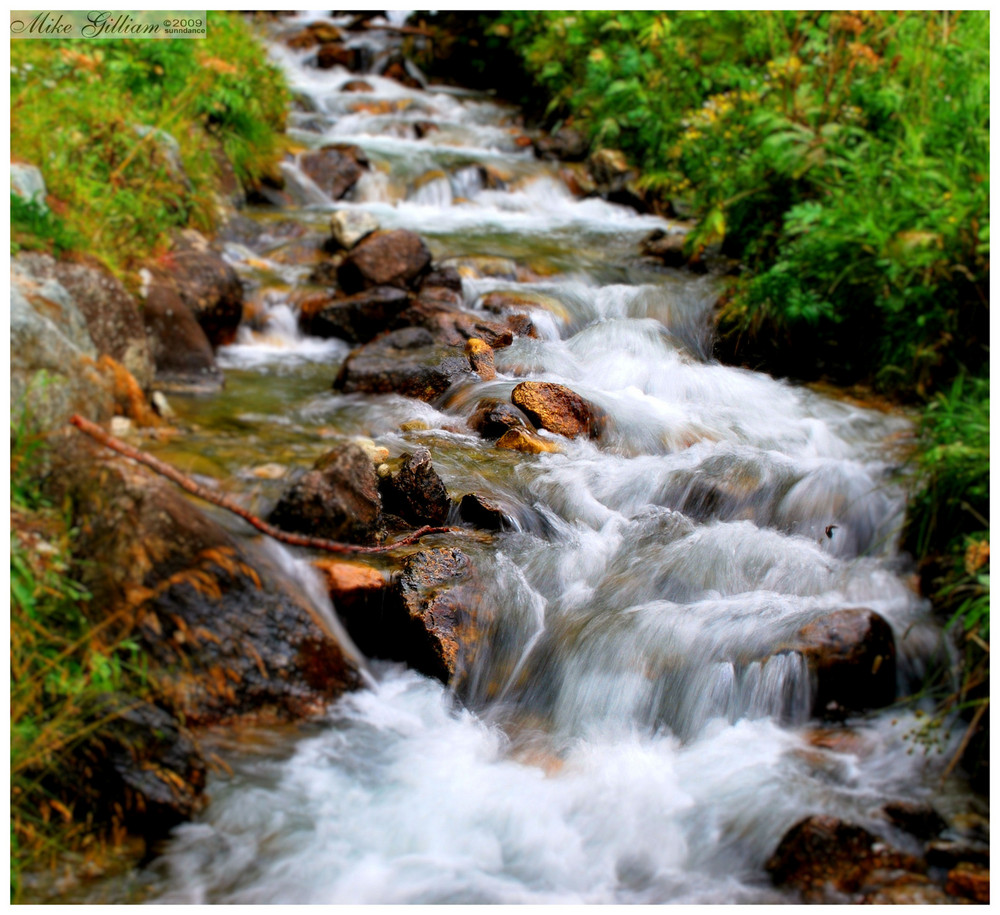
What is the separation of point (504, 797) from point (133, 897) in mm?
1269

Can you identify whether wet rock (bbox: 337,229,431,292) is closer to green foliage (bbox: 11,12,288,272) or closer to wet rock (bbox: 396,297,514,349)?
wet rock (bbox: 396,297,514,349)

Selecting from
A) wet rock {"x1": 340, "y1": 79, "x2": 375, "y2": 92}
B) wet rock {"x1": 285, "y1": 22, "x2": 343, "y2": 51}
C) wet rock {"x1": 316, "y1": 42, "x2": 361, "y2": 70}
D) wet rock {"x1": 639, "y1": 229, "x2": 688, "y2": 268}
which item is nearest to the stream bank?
wet rock {"x1": 639, "y1": 229, "x2": 688, "y2": 268}

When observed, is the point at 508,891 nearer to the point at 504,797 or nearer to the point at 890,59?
the point at 504,797

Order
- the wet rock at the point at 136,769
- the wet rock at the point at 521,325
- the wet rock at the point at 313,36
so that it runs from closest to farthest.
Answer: the wet rock at the point at 136,769 → the wet rock at the point at 521,325 → the wet rock at the point at 313,36

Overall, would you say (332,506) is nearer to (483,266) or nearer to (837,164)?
(483,266)

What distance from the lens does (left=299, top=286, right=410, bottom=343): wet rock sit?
6547 millimetres

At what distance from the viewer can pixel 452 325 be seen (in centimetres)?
629

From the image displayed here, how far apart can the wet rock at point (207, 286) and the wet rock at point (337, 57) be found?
29.8ft

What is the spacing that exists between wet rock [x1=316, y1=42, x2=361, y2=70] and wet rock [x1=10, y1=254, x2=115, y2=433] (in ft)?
36.9

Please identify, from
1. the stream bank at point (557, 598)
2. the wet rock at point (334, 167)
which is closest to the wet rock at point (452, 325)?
the stream bank at point (557, 598)

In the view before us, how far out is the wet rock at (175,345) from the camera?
5480 mm

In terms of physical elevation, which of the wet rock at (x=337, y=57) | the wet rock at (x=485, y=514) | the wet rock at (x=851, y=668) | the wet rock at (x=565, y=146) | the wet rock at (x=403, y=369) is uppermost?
the wet rock at (x=337, y=57)

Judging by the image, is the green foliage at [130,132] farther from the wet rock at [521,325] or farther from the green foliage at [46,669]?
the wet rock at [521,325]

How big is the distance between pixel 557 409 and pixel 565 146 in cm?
730
